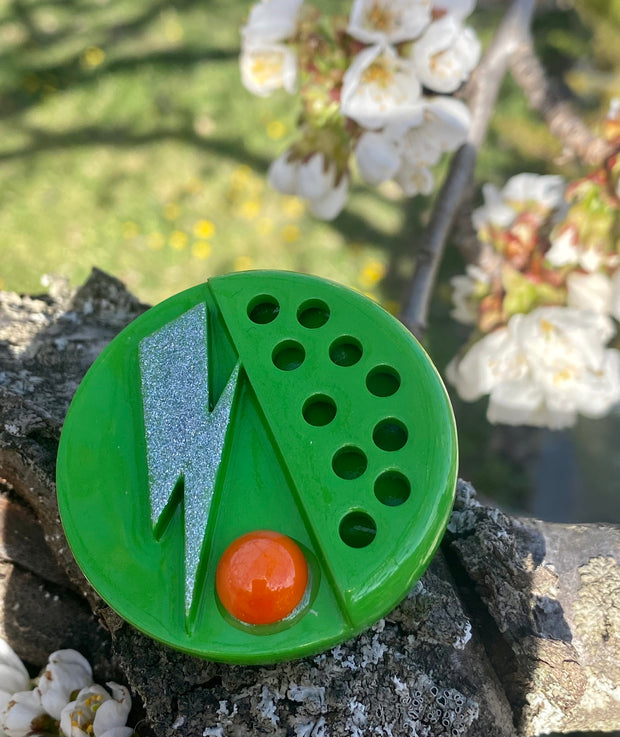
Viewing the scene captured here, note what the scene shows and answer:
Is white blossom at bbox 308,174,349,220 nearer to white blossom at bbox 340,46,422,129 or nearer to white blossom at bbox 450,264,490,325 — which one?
white blossom at bbox 340,46,422,129

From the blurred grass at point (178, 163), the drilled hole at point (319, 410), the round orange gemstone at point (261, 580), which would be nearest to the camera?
the round orange gemstone at point (261, 580)

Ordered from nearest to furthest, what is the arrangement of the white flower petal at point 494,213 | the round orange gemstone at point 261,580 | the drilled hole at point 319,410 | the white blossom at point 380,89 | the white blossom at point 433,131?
1. the round orange gemstone at point 261,580
2. the drilled hole at point 319,410
3. the white blossom at point 380,89
4. the white blossom at point 433,131
5. the white flower petal at point 494,213

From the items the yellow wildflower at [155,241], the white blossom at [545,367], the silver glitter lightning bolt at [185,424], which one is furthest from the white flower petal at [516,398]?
the yellow wildflower at [155,241]

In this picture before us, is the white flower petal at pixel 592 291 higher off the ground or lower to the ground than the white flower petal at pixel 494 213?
lower

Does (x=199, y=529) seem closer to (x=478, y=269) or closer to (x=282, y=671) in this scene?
(x=282, y=671)

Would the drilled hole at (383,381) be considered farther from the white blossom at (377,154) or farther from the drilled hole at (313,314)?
the white blossom at (377,154)

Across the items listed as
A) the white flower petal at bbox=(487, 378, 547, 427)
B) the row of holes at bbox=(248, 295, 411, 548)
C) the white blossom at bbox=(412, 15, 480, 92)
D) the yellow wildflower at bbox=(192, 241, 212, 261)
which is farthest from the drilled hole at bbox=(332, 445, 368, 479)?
the yellow wildflower at bbox=(192, 241, 212, 261)

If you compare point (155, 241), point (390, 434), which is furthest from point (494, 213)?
point (155, 241)
